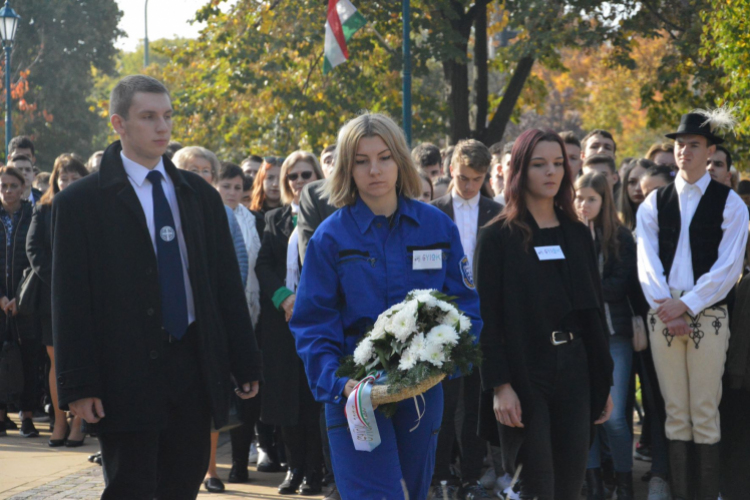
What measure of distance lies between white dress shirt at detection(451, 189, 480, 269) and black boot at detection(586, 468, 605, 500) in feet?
5.67

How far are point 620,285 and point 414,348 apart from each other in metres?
3.46

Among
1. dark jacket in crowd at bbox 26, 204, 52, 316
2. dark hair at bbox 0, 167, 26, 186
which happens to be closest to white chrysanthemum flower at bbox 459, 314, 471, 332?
dark jacket in crowd at bbox 26, 204, 52, 316

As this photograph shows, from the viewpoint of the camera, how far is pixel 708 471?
6004 mm

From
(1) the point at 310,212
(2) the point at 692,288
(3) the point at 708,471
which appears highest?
(1) the point at 310,212

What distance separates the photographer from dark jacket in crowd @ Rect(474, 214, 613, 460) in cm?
453

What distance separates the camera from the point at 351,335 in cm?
387

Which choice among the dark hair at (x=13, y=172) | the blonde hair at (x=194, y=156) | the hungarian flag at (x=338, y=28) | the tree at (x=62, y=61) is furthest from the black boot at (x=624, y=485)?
the tree at (x=62, y=61)

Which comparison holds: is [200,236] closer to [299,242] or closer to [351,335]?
[351,335]

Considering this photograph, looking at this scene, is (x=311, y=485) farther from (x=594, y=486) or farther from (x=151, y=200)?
(x=151, y=200)

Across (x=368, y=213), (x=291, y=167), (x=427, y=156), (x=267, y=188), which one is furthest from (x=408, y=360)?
(x=427, y=156)

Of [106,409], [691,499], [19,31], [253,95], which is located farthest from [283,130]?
[19,31]

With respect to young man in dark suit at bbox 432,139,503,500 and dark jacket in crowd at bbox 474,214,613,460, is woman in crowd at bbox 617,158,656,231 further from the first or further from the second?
dark jacket in crowd at bbox 474,214,613,460

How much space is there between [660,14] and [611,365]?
13054mm

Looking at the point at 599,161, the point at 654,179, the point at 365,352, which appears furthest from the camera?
the point at 599,161
